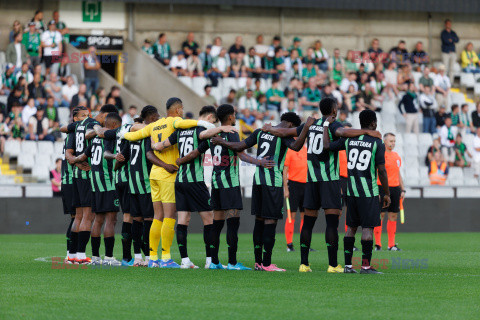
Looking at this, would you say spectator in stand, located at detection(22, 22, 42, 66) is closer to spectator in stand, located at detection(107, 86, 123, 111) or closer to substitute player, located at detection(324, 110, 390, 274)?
spectator in stand, located at detection(107, 86, 123, 111)

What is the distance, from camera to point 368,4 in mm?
30641

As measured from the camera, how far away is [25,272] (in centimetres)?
1168

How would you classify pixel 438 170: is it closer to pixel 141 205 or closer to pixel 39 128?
pixel 39 128

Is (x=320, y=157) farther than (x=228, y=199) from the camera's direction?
No

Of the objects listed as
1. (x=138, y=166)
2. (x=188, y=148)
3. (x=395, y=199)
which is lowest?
(x=395, y=199)

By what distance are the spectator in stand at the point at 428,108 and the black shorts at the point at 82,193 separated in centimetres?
1690

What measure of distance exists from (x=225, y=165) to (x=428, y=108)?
692 inches

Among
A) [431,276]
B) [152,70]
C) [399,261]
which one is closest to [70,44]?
[152,70]

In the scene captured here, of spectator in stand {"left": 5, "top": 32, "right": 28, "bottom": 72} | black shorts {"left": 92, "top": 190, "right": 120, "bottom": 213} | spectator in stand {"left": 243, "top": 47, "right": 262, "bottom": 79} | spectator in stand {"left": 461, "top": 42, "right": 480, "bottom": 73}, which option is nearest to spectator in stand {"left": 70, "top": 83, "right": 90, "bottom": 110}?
spectator in stand {"left": 5, "top": 32, "right": 28, "bottom": 72}

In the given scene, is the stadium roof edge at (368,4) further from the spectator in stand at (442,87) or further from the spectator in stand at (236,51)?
the spectator in stand at (442,87)

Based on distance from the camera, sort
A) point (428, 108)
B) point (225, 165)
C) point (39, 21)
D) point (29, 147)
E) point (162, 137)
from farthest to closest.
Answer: point (428, 108), point (39, 21), point (29, 147), point (162, 137), point (225, 165)

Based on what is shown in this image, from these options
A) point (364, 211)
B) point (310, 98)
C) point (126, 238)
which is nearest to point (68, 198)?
point (126, 238)

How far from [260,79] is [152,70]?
3.25m

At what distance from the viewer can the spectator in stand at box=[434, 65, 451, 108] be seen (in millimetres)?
29344
